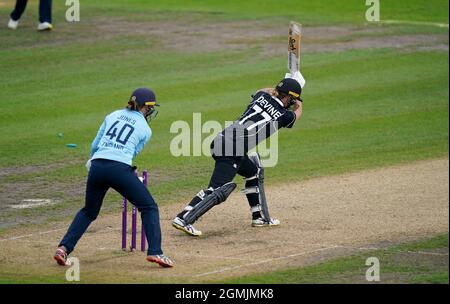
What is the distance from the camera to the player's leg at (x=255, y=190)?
13.7m

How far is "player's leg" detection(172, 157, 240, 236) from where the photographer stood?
512 inches

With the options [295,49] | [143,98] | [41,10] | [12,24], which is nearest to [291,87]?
[295,49]

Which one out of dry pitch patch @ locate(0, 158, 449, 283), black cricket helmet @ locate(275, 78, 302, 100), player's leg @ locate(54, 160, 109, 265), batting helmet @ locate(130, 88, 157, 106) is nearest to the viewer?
player's leg @ locate(54, 160, 109, 265)

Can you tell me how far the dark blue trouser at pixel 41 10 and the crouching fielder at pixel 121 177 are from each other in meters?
14.4

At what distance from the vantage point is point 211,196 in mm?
13031

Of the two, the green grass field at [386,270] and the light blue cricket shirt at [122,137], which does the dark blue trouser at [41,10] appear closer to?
the light blue cricket shirt at [122,137]

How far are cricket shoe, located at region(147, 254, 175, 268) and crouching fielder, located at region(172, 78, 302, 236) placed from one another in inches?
56.6

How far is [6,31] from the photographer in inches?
1032

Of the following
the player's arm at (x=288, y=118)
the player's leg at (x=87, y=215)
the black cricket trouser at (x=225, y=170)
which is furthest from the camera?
the player's arm at (x=288, y=118)

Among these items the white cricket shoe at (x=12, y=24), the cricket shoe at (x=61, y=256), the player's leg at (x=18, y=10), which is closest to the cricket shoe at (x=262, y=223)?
the cricket shoe at (x=61, y=256)

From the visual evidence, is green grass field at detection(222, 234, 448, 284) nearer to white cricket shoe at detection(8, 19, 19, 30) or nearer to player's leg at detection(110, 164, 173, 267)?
player's leg at detection(110, 164, 173, 267)

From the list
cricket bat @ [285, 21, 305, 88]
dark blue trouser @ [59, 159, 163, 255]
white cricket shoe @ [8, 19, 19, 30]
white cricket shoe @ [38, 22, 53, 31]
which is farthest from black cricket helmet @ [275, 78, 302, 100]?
white cricket shoe @ [8, 19, 19, 30]
